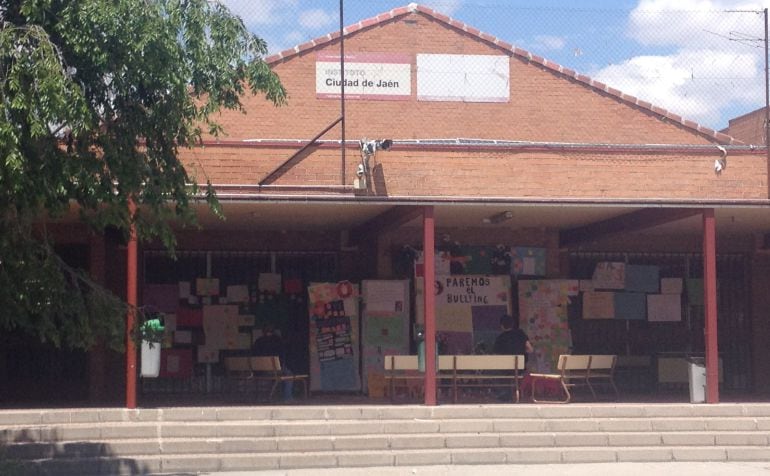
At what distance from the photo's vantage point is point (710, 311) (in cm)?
1520

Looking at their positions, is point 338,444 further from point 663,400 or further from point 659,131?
point 659,131

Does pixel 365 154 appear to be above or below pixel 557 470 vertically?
above

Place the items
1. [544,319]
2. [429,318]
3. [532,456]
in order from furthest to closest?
1. [544,319]
2. [429,318]
3. [532,456]

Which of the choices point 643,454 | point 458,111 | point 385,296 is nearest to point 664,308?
point 385,296

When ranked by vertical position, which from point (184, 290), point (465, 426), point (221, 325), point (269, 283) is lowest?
point (465, 426)

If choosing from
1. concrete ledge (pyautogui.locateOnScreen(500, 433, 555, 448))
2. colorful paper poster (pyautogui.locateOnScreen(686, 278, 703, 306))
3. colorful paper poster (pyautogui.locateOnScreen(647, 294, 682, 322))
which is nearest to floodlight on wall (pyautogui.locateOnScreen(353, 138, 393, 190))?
concrete ledge (pyautogui.locateOnScreen(500, 433, 555, 448))

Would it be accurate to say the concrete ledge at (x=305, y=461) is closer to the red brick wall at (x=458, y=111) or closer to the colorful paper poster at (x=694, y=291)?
the red brick wall at (x=458, y=111)

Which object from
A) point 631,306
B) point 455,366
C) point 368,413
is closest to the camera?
point 368,413

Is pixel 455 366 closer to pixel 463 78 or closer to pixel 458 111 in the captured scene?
pixel 458 111

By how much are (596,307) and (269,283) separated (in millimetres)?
5954

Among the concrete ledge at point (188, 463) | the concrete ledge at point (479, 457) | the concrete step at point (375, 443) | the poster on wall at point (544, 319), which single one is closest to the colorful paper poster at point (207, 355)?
the concrete step at point (375, 443)

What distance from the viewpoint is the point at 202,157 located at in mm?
14906

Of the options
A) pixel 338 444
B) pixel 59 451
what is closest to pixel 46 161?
pixel 59 451

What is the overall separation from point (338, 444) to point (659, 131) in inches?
437
